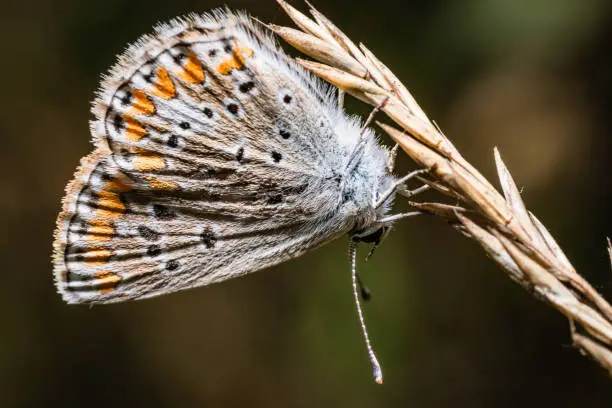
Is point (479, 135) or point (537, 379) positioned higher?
point (479, 135)

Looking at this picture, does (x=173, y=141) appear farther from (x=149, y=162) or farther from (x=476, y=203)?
(x=476, y=203)

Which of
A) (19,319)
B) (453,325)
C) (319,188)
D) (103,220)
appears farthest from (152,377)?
(319,188)

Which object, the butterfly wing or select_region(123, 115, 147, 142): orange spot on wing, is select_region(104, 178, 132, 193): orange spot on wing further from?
select_region(123, 115, 147, 142): orange spot on wing

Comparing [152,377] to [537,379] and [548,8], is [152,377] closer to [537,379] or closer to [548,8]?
[537,379]

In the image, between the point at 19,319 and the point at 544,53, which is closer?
the point at 544,53

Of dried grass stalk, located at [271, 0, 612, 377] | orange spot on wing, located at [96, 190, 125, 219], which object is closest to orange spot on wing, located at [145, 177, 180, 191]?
orange spot on wing, located at [96, 190, 125, 219]

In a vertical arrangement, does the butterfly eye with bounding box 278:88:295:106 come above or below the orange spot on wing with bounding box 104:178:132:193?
above
